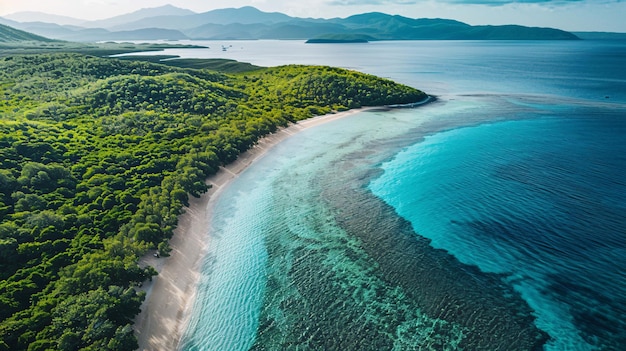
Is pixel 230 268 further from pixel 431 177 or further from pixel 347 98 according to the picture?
pixel 347 98

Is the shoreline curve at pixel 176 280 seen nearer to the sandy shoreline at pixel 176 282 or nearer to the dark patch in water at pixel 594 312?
the sandy shoreline at pixel 176 282

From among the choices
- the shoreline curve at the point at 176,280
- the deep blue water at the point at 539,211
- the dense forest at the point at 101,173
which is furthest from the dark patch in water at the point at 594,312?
the dense forest at the point at 101,173

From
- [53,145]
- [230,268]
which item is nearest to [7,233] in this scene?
[230,268]

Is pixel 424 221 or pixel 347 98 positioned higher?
pixel 347 98

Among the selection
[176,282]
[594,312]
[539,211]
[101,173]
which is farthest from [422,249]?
[101,173]

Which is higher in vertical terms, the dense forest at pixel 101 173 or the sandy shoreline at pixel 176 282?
the dense forest at pixel 101 173

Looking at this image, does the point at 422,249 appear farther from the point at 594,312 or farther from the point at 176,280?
the point at 176,280
